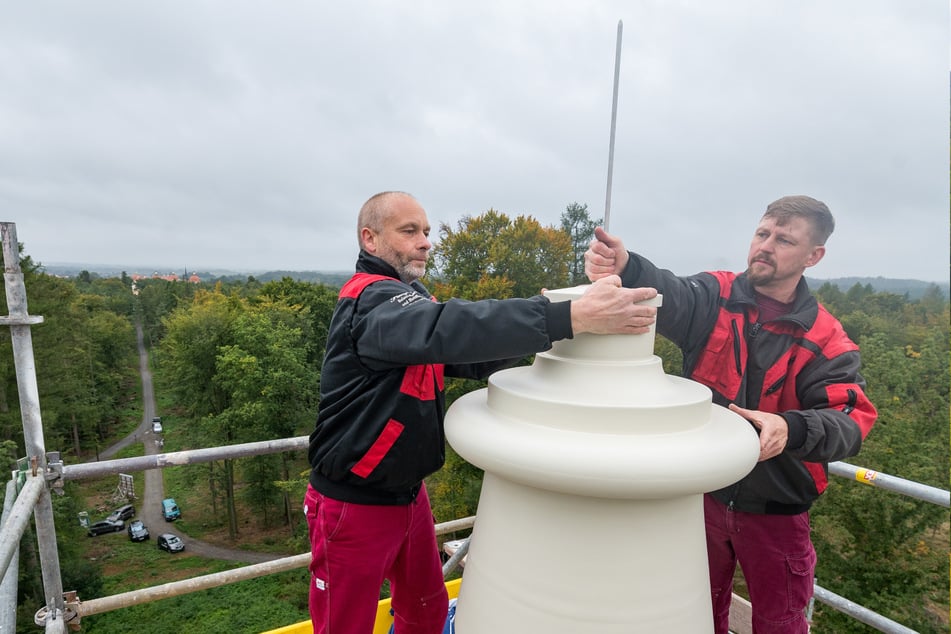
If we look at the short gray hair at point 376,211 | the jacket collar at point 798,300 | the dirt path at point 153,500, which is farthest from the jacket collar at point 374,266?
the dirt path at point 153,500

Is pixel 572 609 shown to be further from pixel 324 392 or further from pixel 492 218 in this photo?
pixel 492 218

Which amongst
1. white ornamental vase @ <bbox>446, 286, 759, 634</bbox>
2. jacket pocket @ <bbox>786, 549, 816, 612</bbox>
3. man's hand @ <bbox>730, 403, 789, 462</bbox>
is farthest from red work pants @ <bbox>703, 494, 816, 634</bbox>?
white ornamental vase @ <bbox>446, 286, 759, 634</bbox>

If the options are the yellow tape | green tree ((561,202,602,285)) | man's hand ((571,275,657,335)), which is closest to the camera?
man's hand ((571,275,657,335))

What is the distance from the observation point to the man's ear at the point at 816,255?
194cm

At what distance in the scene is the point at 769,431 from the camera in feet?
4.67

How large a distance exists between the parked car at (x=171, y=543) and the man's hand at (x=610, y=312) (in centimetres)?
2649

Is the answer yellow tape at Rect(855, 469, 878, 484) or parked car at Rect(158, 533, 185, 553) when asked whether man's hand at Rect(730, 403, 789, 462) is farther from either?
parked car at Rect(158, 533, 185, 553)

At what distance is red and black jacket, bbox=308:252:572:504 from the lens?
1327 mm

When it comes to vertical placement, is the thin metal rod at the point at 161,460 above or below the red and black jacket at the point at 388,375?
below

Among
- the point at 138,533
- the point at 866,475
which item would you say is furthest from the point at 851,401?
the point at 138,533

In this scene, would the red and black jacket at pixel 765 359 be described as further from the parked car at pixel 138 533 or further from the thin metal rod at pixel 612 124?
the parked car at pixel 138 533

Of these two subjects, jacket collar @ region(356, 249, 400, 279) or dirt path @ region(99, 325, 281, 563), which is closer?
jacket collar @ region(356, 249, 400, 279)

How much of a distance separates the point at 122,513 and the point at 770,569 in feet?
98.0

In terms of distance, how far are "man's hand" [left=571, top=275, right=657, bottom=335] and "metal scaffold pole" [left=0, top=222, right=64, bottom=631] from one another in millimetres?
2326
